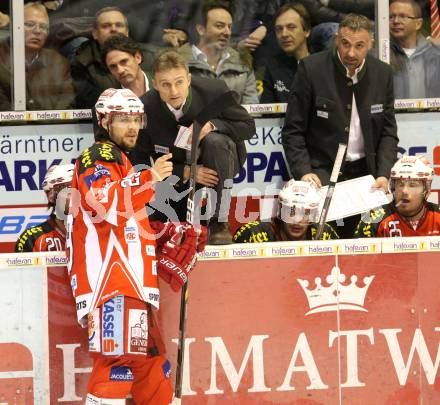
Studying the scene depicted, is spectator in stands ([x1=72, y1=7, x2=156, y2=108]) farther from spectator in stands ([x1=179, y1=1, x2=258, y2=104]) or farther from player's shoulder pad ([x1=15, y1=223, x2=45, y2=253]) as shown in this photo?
player's shoulder pad ([x1=15, y1=223, x2=45, y2=253])

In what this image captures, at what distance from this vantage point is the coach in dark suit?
668cm

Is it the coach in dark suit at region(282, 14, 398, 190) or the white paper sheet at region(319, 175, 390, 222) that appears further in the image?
the coach in dark suit at region(282, 14, 398, 190)

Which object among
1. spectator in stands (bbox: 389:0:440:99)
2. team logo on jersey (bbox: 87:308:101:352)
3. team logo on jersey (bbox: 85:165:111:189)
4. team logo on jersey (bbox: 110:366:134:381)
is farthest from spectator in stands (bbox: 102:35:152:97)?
team logo on jersey (bbox: 110:366:134:381)

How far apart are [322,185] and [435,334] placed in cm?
109

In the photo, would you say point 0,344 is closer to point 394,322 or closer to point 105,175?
point 105,175

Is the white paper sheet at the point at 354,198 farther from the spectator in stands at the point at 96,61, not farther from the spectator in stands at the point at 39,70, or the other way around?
the spectator in stands at the point at 39,70

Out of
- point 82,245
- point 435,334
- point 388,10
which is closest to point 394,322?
point 435,334

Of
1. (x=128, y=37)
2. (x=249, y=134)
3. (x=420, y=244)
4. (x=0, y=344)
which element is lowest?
(x=0, y=344)

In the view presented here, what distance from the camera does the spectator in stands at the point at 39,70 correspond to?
267 inches

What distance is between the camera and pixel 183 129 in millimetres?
6133

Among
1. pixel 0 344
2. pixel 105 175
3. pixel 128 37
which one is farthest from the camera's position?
pixel 128 37

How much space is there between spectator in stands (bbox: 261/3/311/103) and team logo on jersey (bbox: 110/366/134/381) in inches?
83.8

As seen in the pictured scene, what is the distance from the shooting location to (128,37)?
679 centimetres

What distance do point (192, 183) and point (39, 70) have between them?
1463mm
